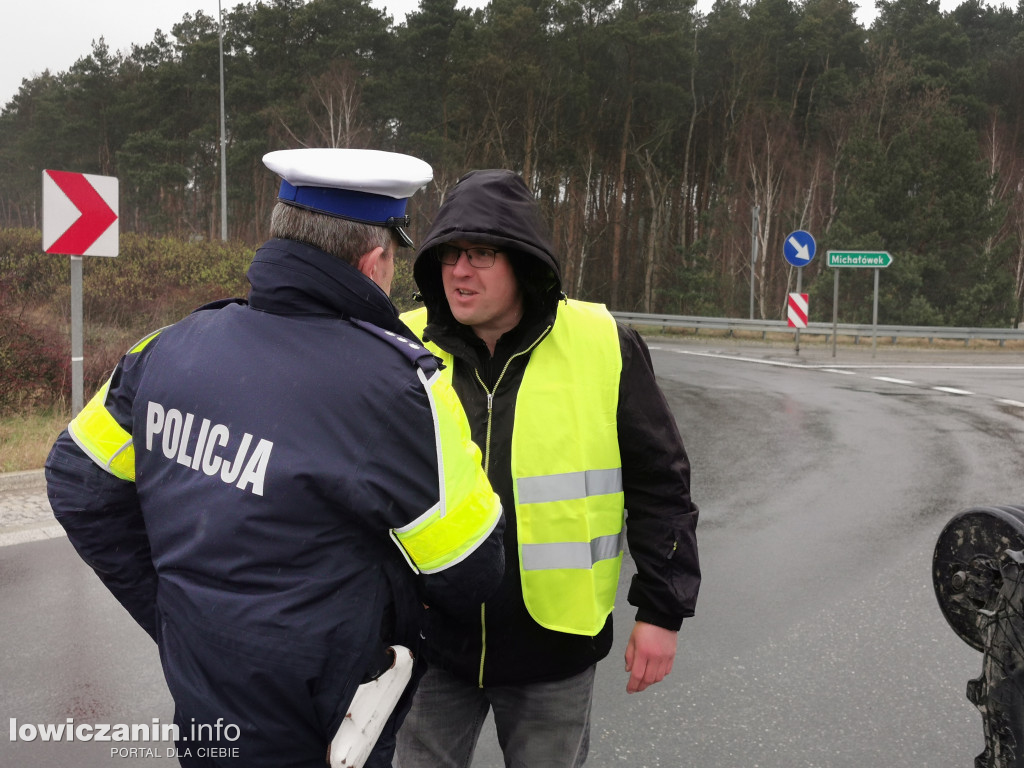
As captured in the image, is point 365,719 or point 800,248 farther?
point 800,248

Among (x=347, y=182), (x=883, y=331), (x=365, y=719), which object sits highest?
(x=347, y=182)

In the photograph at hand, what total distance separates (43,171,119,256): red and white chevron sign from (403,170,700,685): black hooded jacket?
6196 mm

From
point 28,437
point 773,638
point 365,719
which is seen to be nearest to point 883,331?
point 28,437

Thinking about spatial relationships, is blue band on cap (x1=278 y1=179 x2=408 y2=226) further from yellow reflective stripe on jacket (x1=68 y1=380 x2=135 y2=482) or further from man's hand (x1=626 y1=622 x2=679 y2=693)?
man's hand (x1=626 y1=622 x2=679 y2=693)

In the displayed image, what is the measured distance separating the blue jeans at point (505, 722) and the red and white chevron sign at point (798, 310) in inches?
783

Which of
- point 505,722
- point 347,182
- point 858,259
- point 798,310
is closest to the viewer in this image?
point 347,182

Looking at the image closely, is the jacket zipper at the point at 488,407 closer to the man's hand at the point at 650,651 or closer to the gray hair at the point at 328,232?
the man's hand at the point at 650,651

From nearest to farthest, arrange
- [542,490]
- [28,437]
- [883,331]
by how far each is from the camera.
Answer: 1. [542,490]
2. [28,437]
3. [883,331]

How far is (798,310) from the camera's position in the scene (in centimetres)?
2136

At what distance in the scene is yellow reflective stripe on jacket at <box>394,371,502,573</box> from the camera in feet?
5.42

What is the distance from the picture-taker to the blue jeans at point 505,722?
2.34 meters

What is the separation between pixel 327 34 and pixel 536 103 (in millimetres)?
10714

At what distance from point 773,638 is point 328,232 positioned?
142 inches

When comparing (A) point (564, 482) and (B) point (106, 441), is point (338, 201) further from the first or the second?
(A) point (564, 482)
